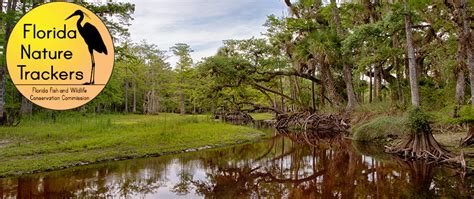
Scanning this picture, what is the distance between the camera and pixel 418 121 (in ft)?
29.9

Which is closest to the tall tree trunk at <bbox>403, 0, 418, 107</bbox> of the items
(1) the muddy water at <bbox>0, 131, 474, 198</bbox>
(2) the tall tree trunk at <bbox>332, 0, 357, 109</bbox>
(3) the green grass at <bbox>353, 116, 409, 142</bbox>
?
(3) the green grass at <bbox>353, 116, 409, 142</bbox>

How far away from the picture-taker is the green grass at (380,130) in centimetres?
1250

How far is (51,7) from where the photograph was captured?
305 inches

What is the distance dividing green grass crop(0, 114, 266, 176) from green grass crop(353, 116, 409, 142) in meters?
4.83

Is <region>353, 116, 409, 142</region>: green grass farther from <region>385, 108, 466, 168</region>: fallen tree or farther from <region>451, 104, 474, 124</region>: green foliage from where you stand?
<region>451, 104, 474, 124</region>: green foliage

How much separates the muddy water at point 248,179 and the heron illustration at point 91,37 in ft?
7.81

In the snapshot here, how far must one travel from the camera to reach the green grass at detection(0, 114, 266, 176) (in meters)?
8.09

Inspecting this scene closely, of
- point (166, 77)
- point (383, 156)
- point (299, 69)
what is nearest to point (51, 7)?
point (383, 156)

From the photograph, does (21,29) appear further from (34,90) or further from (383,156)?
(383,156)

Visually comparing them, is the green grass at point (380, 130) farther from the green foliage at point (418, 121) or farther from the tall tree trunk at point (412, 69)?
the green foliage at point (418, 121)

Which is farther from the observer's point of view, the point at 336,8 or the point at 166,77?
the point at 166,77

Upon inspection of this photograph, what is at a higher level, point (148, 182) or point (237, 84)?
point (237, 84)

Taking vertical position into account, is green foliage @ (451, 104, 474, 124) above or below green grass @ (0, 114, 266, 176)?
above

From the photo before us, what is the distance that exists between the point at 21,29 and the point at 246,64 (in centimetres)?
1560
